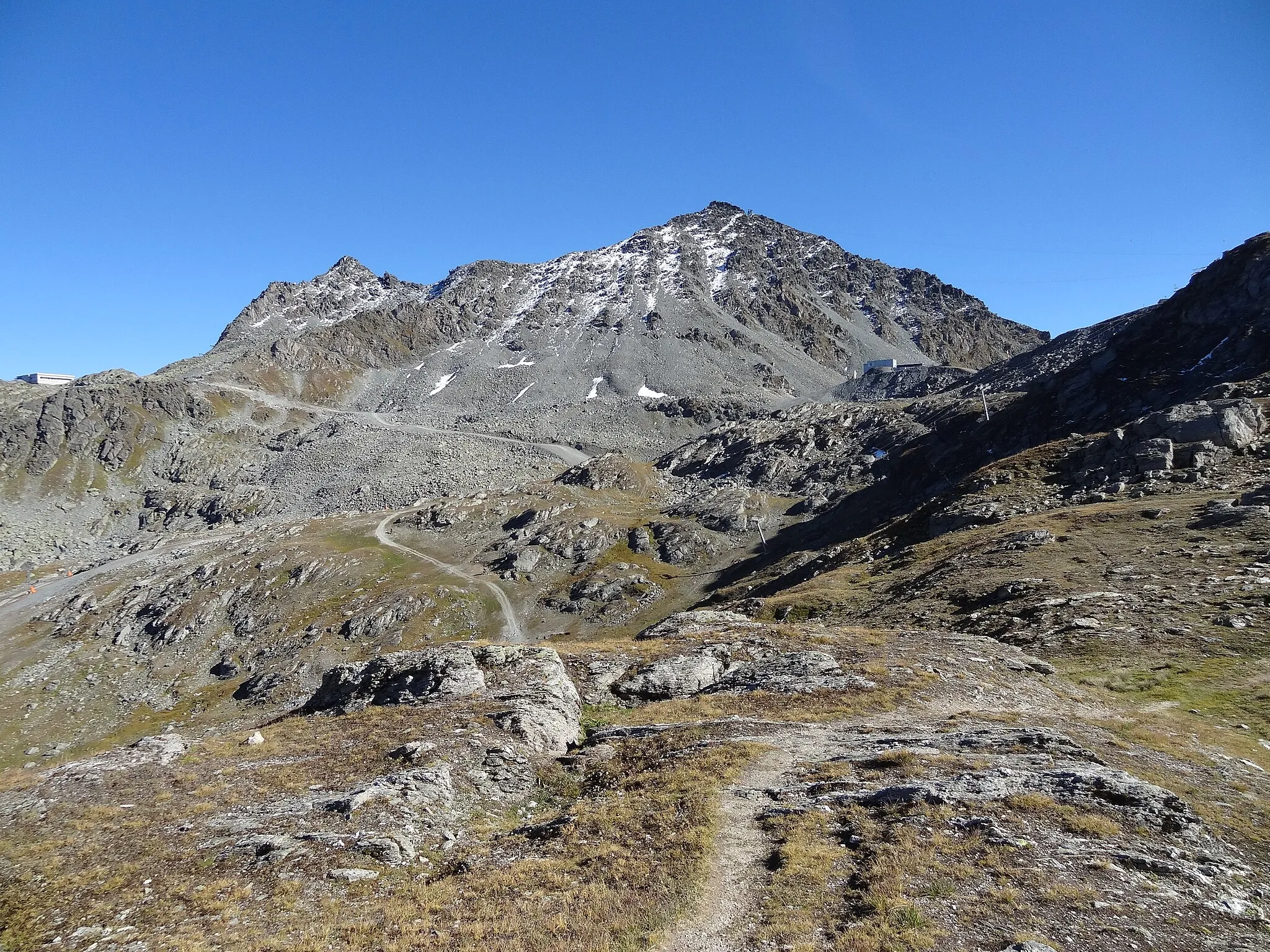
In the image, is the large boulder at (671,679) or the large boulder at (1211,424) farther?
the large boulder at (1211,424)

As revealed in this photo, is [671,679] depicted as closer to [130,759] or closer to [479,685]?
[479,685]

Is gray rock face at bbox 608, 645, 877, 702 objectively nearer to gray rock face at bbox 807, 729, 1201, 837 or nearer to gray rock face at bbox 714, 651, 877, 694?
gray rock face at bbox 714, 651, 877, 694

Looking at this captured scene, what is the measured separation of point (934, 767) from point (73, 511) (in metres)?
229

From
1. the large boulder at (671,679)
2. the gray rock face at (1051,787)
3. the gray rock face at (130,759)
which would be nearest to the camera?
the gray rock face at (1051,787)

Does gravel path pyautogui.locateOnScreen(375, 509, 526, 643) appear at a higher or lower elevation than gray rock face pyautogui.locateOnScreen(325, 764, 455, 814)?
lower

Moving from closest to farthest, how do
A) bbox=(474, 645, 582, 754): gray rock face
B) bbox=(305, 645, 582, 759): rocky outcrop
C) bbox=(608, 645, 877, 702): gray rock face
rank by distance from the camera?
bbox=(474, 645, 582, 754): gray rock face, bbox=(305, 645, 582, 759): rocky outcrop, bbox=(608, 645, 877, 702): gray rock face

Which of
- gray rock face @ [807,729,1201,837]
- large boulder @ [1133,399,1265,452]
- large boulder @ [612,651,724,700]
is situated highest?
large boulder @ [1133,399,1265,452]

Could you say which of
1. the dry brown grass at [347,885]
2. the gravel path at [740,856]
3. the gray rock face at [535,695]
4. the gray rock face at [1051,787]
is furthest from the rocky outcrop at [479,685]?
the gray rock face at [1051,787]

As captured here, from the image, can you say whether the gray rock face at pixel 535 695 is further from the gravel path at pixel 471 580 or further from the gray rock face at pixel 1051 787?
the gravel path at pixel 471 580

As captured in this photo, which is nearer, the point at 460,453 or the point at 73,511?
the point at 73,511

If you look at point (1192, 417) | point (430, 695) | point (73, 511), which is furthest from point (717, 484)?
point (73, 511)

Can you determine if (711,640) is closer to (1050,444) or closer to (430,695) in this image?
(430,695)

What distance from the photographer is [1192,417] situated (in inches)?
2069

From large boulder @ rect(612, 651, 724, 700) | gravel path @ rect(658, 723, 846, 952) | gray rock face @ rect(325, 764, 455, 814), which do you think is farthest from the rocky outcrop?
gravel path @ rect(658, 723, 846, 952)
